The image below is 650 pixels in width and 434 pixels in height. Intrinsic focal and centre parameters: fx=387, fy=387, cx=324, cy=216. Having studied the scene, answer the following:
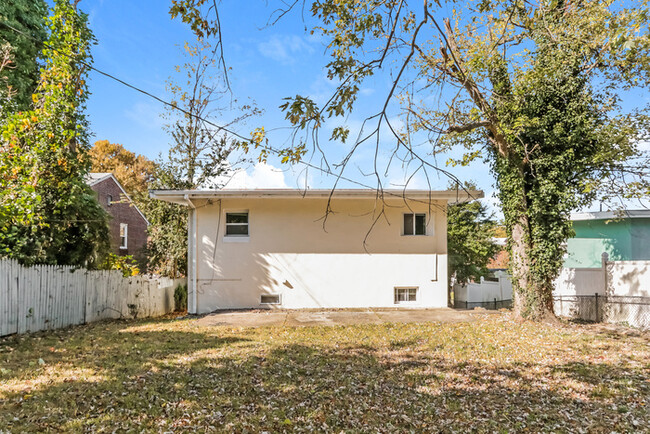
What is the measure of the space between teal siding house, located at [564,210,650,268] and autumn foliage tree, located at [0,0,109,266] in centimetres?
1511

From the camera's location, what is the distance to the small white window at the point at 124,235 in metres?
21.9

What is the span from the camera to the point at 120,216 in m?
21.9

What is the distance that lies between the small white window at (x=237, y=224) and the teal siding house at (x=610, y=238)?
11170mm

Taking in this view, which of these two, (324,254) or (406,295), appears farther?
(406,295)

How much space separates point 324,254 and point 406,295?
2.84 meters

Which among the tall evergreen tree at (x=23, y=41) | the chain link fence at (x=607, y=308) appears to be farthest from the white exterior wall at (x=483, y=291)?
the tall evergreen tree at (x=23, y=41)

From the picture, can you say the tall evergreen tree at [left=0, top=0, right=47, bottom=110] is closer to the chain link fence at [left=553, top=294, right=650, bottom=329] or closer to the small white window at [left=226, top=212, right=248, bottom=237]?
the small white window at [left=226, top=212, right=248, bottom=237]

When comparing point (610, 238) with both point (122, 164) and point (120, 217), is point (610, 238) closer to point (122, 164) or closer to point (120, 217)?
point (120, 217)

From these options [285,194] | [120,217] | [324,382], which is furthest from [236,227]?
[120,217]

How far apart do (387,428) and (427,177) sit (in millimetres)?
2422

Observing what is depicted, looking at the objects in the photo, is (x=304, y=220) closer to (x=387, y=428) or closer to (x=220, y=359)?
(x=220, y=359)

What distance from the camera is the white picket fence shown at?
24.5 feet

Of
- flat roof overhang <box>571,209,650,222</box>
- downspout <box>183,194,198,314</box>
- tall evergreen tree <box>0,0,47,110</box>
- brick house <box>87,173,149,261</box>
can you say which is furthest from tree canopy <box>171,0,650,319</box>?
brick house <box>87,173,149,261</box>

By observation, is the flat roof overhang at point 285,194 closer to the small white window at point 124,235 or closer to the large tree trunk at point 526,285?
the large tree trunk at point 526,285
